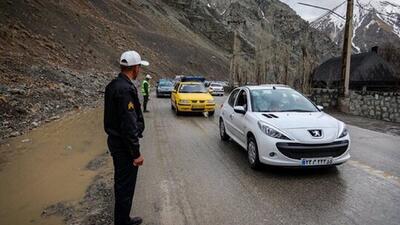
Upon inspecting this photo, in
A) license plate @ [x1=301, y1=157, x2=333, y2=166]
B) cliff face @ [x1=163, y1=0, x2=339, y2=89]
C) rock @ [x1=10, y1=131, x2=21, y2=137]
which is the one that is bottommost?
rock @ [x1=10, y1=131, x2=21, y2=137]

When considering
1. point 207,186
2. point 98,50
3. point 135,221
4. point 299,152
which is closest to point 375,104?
point 299,152

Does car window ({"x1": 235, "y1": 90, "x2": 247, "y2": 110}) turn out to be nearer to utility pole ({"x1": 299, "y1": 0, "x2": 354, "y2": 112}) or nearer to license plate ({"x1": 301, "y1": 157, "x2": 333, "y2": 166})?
license plate ({"x1": 301, "y1": 157, "x2": 333, "y2": 166})

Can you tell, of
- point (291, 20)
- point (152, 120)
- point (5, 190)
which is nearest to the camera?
point (5, 190)

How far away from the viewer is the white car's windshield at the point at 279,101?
8.62 meters

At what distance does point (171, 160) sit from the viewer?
8797 mm

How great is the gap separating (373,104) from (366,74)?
44.2 feet

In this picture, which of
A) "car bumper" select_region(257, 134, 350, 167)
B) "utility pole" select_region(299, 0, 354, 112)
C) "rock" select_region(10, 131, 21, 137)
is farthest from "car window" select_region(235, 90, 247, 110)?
"utility pole" select_region(299, 0, 354, 112)

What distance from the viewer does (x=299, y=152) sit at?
702 cm

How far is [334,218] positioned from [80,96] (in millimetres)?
22265

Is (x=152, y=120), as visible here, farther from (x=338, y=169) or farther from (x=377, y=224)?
(x=377, y=224)

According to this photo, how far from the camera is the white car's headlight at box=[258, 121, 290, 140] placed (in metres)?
7.18

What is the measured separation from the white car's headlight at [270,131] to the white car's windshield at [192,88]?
12.6m

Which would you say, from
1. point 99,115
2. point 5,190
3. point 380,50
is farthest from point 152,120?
point 380,50

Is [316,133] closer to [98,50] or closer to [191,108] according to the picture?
[191,108]
